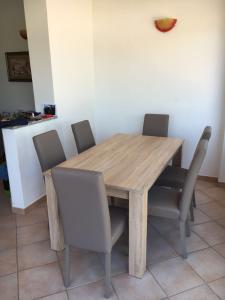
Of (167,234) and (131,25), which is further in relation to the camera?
(131,25)

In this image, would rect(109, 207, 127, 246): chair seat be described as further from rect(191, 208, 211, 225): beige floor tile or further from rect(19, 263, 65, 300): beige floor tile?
rect(191, 208, 211, 225): beige floor tile

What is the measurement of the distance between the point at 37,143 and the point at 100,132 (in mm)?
1959

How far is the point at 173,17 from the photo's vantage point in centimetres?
335

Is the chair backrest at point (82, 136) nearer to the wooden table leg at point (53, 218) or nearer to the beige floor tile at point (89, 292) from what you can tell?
the wooden table leg at point (53, 218)

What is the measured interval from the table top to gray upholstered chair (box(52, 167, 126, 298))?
28cm

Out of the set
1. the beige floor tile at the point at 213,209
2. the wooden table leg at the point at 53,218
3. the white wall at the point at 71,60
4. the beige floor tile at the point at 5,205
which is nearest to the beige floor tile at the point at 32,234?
the wooden table leg at the point at 53,218

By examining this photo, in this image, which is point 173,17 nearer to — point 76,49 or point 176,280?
point 76,49

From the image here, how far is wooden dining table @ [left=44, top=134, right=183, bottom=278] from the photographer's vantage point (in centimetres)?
188

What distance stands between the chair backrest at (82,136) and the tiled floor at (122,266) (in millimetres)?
888

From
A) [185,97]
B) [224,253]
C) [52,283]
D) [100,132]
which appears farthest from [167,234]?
[100,132]

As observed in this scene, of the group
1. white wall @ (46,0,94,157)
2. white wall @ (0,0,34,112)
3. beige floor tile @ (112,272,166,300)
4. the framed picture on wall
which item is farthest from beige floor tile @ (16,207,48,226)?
the framed picture on wall

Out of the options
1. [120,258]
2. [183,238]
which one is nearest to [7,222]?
[120,258]

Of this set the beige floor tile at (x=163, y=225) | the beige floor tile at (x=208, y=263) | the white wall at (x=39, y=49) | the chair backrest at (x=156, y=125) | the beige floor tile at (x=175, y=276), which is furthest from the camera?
the chair backrest at (x=156, y=125)

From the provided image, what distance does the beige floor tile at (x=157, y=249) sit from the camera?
2.24 m
